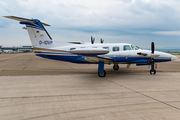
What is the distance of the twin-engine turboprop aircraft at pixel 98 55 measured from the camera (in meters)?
12.6

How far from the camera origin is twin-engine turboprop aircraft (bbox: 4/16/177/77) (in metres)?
12.6

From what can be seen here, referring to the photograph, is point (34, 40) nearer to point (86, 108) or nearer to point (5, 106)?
point (5, 106)

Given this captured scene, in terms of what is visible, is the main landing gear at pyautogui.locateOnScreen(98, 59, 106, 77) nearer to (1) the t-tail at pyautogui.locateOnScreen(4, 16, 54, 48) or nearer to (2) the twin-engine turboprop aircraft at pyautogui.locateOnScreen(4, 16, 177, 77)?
(2) the twin-engine turboprop aircraft at pyautogui.locateOnScreen(4, 16, 177, 77)

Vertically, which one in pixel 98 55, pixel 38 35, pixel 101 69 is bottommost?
pixel 101 69

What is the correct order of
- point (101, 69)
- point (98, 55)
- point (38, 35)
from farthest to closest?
point (38, 35) → point (101, 69) → point (98, 55)

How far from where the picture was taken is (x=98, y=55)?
450 inches

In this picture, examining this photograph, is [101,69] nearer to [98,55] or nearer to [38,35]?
[98,55]

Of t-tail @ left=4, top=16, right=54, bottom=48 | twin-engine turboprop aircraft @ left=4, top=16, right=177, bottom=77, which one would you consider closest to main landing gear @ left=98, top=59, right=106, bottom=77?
twin-engine turboprop aircraft @ left=4, top=16, right=177, bottom=77

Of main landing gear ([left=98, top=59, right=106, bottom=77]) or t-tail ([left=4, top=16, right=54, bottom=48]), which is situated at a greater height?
t-tail ([left=4, top=16, right=54, bottom=48])

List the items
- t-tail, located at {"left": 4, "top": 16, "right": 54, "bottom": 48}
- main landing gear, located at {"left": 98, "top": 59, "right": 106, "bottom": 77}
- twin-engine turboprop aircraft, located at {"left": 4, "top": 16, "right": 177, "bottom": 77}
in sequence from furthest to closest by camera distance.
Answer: t-tail, located at {"left": 4, "top": 16, "right": 54, "bottom": 48} → twin-engine turboprop aircraft, located at {"left": 4, "top": 16, "right": 177, "bottom": 77} → main landing gear, located at {"left": 98, "top": 59, "right": 106, "bottom": 77}

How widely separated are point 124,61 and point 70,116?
9111mm

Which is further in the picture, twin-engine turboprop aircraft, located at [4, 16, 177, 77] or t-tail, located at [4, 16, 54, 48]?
t-tail, located at [4, 16, 54, 48]

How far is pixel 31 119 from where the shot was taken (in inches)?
173

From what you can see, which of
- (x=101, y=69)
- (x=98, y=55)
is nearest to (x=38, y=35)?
(x=98, y=55)
